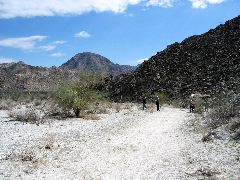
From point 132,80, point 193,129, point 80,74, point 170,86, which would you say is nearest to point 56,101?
point 80,74

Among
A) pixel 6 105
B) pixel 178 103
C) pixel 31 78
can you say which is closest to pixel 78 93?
pixel 6 105

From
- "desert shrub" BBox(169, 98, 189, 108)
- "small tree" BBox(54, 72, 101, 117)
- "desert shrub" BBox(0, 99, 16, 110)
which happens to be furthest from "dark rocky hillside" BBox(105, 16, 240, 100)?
"small tree" BBox(54, 72, 101, 117)

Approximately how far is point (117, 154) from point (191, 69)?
1833 inches

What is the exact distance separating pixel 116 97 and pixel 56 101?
30.6 metres

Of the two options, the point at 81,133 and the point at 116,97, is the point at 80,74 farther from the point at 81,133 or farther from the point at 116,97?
the point at 116,97

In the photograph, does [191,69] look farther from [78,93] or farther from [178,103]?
[78,93]

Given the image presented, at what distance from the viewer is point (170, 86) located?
59406 millimetres

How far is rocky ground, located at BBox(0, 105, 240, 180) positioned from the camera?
13352 mm

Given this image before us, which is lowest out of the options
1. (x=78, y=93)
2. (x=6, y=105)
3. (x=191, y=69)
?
(x=6, y=105)

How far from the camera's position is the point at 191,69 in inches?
2426

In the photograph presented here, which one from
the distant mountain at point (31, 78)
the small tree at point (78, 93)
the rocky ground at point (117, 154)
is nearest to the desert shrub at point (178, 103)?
the small tree at point (78, 93)

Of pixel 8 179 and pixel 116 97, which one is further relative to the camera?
pixel 116 97

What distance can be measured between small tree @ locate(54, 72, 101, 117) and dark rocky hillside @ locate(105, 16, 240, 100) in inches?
769

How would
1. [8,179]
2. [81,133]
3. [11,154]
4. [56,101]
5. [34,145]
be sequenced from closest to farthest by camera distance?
[8,179] → [11,154] → [34,145] → [81,133] → [56,101]
